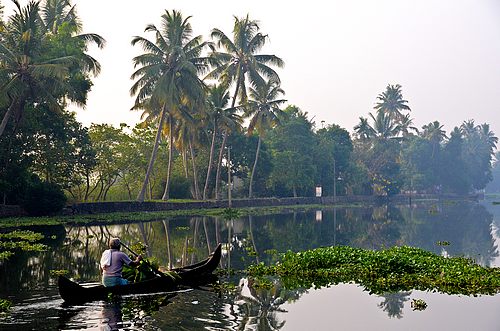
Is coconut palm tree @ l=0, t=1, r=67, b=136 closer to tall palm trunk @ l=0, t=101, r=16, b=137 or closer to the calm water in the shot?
tall palm trunk @ l=0, t=101, r=16, b=137

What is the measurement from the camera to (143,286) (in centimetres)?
1418

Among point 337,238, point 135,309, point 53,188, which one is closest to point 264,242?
point 337,238

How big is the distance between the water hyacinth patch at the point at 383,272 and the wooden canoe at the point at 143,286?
1967 millimetres

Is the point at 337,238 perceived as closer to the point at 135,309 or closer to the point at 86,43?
the point at 135,309

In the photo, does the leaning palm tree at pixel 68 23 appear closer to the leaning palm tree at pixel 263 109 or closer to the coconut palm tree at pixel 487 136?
the leaning palm tree at pixel 263 109

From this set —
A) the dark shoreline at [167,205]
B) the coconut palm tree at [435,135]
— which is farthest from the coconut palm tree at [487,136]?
Answer: the dark shoreline at [167,205]

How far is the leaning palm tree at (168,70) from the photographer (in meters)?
47.8

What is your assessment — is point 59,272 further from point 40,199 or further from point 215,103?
point 215,103

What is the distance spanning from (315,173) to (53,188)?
43020 millimetres

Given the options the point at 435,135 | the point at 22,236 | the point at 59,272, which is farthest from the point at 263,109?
the point at 435,135

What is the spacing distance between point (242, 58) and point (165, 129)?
10.8m

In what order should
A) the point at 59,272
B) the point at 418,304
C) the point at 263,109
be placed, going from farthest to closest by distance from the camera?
the point at 263,109 → the point at 59,272 → the point at 418,304

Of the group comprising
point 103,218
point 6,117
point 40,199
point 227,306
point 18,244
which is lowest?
point 227,306

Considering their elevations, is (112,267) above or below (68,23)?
below
